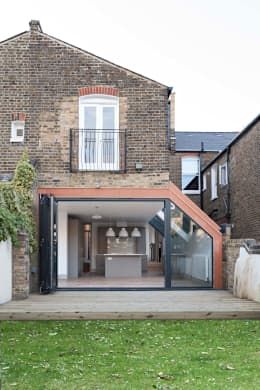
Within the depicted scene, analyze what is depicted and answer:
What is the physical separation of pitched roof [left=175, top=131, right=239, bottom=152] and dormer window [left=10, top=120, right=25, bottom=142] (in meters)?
13.9

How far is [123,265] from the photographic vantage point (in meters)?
19.8

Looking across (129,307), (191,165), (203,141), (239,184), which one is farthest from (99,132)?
(203,141)

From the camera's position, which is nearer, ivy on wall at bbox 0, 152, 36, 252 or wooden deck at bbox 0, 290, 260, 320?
wooden deck at bbox 0, 290, 260, 320

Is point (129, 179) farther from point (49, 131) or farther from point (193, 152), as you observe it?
point (193, 152)

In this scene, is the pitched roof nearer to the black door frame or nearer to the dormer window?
the dormer window

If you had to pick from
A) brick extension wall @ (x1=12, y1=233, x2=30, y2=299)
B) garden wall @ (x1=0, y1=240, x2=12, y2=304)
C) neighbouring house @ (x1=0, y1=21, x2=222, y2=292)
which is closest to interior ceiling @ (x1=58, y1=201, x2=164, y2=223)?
neighbouring house @ (x1=0, y1=21, x2=222, y2=292)

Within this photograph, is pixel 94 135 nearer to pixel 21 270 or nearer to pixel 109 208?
pixel 109 208

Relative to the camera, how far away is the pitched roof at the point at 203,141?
27505 millimetres

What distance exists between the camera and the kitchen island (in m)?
19.7

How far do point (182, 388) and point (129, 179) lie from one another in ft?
31.7

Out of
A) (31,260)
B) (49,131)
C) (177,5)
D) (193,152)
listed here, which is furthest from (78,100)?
(193,152)

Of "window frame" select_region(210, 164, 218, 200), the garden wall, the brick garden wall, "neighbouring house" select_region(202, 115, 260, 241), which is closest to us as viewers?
the garden wall

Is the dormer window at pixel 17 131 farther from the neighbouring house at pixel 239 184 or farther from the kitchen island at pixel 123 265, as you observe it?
the neighbouring house at pixel 239 184

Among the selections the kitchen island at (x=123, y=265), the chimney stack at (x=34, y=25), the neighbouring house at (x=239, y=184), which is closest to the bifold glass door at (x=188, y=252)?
the neighbouring house at (x=239, y=184)
